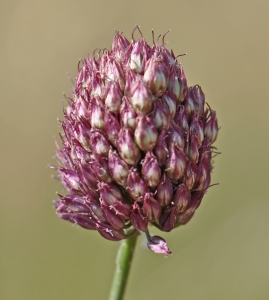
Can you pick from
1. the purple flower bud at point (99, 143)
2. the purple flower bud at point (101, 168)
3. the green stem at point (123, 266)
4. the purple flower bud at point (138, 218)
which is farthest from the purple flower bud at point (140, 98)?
the green stem at point (123, 266)

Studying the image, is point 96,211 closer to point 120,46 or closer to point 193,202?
point 193,202

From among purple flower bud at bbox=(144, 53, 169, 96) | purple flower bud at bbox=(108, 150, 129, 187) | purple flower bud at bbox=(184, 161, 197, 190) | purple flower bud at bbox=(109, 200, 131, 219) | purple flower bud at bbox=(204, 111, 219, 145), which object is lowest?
purple flower bud at bbox=(109, 200, 131, 219)

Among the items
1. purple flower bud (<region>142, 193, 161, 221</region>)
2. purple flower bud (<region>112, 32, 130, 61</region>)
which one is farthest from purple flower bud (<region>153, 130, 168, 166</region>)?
purple flower bud (<region>112, 32, 130, 61</region>)

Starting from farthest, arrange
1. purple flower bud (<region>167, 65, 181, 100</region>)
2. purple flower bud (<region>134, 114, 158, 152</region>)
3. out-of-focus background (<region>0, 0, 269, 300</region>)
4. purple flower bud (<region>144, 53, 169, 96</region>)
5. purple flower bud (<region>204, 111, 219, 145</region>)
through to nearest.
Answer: out-of-focus background (<region>0, 0, 269, 300</region>)
purple flower bud (<region>204, 111, 219, 145</region>)
purple flower bud (<region>167, 65, 181, 100</region>)
purple flower bud (<region>144, 53, 169, 96</region>)
purple flower bud (<region>134, 114, 158, 152</region>)

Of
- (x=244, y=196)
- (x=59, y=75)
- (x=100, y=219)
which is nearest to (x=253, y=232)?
(x=244, y=196)

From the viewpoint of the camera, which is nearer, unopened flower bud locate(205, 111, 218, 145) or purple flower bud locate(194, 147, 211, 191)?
purple flower bud locate(194, 147, 211, 191)

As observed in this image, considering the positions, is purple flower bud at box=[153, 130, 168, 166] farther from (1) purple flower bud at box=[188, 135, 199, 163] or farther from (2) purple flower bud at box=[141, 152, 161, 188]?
(1) purple flower bud at box=[188, 135, 199, 163]
